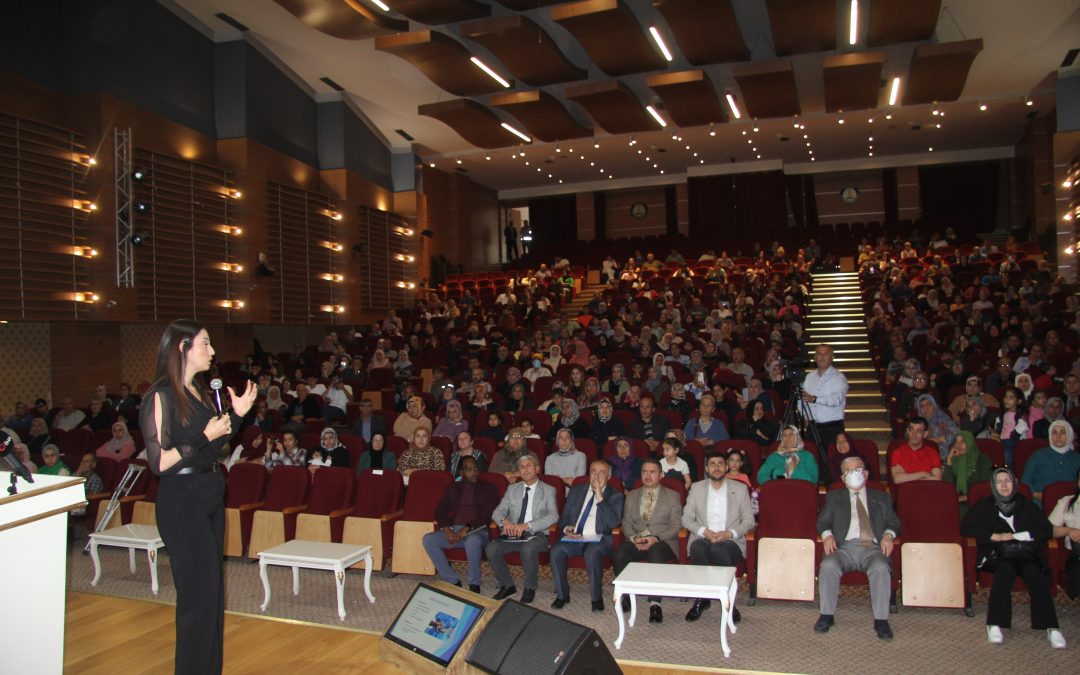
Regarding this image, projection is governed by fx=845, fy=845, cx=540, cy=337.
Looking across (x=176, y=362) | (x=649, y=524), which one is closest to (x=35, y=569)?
(x=176, y=362)

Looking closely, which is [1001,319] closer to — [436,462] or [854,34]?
[854,34]

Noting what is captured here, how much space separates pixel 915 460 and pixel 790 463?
0.82 metres

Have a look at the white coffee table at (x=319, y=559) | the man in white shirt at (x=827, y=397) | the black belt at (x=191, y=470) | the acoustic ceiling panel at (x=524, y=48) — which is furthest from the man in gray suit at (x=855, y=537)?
the acoustic ceiling panel at (x=524, y=48)

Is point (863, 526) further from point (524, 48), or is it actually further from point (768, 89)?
point (768, 89)

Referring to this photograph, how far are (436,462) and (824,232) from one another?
16.8 meters

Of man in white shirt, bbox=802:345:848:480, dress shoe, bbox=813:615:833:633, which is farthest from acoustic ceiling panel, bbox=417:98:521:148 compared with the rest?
dress shoe, bbox=813:615:833:633

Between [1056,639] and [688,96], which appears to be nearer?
[1056,639]

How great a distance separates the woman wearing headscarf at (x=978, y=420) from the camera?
6.58m

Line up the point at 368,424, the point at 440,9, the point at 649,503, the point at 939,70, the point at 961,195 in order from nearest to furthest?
the point at 649,503, the point at 368,424, the point at 440,9, the point at 939,70, the point at 961,195

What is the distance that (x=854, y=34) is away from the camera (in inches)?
443

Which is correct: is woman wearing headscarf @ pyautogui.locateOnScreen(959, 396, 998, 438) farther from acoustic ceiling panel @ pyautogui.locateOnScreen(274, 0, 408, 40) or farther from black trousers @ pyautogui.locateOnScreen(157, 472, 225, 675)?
acoustic ceiling panel @ pyautogui.locateOnScreen(274, 0, 408, 40)

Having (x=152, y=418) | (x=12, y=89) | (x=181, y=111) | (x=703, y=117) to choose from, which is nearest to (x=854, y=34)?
(x=703, y=117)

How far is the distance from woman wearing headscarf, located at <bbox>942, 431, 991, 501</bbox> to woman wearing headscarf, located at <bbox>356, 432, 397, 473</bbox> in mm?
4143

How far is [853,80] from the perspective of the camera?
42.0 ft
